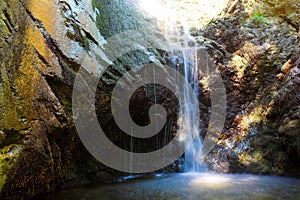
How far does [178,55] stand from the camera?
688 cm

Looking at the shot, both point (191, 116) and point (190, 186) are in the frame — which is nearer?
point (190, 186)

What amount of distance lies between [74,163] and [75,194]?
877mm

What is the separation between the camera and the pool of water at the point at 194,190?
360 cm

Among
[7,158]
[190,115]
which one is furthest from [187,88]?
[7,158]

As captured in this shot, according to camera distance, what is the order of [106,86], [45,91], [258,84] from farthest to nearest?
[258,84], [106,86], [45,91]

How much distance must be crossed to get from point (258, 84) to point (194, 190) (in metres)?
3.91

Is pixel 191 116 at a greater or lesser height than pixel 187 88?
lesser

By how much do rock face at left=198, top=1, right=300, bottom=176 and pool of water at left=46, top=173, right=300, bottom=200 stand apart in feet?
2.63

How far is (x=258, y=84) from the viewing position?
6.66m

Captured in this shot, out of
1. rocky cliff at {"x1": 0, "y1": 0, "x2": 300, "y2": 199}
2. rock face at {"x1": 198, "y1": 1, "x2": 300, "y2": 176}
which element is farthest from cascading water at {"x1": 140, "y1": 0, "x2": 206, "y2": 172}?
rock face at {"x1": 198, "y1": 1, "x2": 300, "y2": 176}

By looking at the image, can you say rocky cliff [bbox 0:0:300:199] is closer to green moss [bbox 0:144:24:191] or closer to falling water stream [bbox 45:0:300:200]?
green moss [bbox 0:144:24:191]

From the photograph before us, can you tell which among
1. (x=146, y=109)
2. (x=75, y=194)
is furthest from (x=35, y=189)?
(x=146, y=109)

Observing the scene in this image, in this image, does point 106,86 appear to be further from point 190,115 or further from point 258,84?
point 258,84

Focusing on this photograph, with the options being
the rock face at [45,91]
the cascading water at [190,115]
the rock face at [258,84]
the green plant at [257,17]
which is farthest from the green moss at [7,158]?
the green plant at [257,17]
